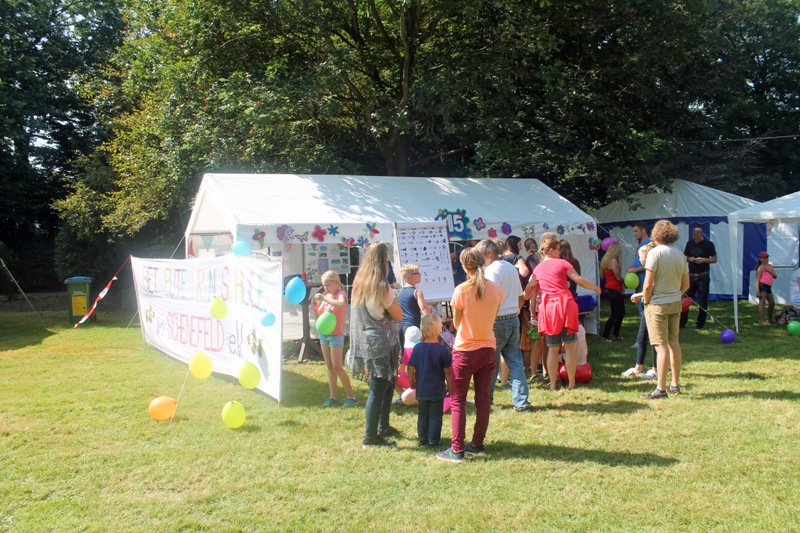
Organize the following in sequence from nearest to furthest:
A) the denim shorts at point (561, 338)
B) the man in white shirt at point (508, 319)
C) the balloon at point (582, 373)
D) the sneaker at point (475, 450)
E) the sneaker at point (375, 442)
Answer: the sneaker at point (475, 450) < the sneaker at point (375, 442) < the man in white shirt at point (508, 319) < the denim shorts at point (561, 338) < the balloon at point (582, 373)

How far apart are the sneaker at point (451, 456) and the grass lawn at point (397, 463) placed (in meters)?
0.07

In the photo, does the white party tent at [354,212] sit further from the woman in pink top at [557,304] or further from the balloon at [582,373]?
the balloon at [582,373]

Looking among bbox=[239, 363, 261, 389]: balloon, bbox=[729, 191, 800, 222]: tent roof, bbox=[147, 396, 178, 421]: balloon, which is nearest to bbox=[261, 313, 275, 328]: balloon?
bbox=[239, 363, 261, 389]: balloon

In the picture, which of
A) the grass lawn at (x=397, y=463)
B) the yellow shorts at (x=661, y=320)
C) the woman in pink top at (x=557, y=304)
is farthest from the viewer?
the woman in pink top at (x=557, y=304)

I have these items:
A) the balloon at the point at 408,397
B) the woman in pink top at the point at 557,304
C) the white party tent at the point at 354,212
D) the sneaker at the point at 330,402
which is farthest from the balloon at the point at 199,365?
the woman in pink top at the point at 557,304

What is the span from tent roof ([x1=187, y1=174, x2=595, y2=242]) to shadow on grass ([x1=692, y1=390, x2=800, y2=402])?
4.42m

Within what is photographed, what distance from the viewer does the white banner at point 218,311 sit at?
621cm

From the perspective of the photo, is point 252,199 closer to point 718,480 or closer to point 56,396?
point 56,396

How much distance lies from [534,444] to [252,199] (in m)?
5.56

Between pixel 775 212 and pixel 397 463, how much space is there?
8.40 meters

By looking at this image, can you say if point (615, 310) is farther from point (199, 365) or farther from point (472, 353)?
point (199, 365)

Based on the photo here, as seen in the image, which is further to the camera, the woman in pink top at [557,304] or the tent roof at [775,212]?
the tent roof at [775,212]

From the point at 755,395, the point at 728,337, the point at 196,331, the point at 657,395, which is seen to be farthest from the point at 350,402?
the point at 728,337

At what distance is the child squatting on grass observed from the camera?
6047 millimetres
